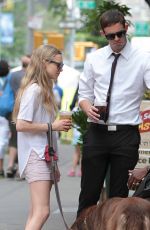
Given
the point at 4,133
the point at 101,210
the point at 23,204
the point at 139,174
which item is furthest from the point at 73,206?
the point at 101,210

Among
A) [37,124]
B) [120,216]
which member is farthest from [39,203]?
[120,216]

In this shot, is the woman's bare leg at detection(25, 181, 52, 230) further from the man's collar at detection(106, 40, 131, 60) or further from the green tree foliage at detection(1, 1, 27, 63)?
the green tree foliage at detection(1, 1, 27, 63)

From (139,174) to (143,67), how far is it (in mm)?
991

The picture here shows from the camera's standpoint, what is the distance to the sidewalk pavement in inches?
334

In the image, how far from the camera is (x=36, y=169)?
231 inches

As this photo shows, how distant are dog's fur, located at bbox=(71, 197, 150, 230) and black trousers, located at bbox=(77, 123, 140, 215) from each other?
2.32 m

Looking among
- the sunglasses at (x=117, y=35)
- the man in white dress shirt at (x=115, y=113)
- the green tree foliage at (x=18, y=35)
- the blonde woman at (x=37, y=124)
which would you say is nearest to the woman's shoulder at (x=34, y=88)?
the blonde woman at (x=37, y=124)

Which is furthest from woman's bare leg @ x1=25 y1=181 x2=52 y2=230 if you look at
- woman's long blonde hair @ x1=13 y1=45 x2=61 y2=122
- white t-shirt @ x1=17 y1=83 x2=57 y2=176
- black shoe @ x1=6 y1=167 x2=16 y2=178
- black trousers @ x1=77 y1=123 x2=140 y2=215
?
black shoe @ x1=6 y1=167 x2=16 y2=178

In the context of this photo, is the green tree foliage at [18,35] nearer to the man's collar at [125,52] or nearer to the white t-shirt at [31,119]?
the man's collar at [125,52]

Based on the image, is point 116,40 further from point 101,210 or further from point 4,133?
point 4,133

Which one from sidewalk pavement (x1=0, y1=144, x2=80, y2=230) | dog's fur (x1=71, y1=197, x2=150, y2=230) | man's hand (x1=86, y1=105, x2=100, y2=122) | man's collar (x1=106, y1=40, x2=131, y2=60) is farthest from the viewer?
sidewalk pavement (x1=0, y1=144, x2=80, y2=230)

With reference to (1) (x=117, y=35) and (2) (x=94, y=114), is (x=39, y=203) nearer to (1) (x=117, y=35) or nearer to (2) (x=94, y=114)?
(2) (x=94, y=114)

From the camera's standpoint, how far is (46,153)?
19.3 feet

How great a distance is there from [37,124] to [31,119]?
6 cm
